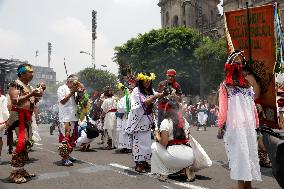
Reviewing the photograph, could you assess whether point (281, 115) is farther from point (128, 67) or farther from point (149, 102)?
point (128, 67)

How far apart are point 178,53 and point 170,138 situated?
40564 mm

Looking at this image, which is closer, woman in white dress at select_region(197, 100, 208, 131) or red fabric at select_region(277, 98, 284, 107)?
red fabric at select_region(277, 98, 284, 107)

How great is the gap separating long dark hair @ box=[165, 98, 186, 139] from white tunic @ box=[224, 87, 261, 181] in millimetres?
1341

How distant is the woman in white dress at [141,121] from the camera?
7.58m

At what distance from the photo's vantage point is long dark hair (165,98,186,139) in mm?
6809

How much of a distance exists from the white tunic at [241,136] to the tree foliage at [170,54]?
1563 inches

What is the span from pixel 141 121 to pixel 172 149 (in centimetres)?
123

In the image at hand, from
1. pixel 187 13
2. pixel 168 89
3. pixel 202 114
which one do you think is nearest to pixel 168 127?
pixel 168 89

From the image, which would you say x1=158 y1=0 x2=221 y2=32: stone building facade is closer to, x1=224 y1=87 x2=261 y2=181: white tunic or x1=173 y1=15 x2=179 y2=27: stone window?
x1=173 y1=15 x2=179 y2=27: stone window

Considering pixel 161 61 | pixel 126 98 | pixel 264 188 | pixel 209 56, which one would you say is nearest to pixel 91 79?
pixel 161 61

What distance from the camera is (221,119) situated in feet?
18.2

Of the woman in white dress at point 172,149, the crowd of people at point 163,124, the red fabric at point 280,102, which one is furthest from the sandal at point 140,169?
the red fabric at point 280,102

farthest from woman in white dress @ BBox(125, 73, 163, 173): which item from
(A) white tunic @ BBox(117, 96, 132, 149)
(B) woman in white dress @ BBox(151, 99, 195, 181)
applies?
(A) white tunic @ BBox(117, 96, 132, 149)

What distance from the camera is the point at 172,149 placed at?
261 inches
